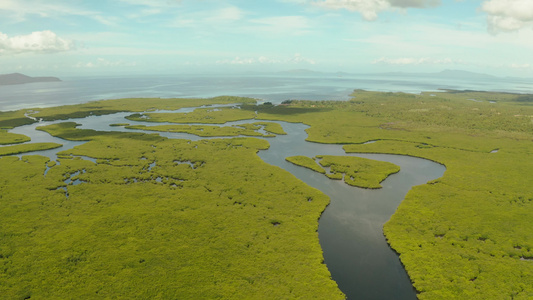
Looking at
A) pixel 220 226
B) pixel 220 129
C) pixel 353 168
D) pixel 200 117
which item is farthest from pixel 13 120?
pixel 353 168

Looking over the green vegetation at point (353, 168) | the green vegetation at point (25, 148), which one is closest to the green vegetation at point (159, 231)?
the green vegetation at point (353, 168)

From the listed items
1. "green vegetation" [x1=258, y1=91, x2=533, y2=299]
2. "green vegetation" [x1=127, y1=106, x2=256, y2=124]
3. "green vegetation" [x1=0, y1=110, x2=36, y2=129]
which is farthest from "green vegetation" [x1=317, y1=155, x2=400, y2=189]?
"green vegetation" [x1=0, y1=110, x2=36, y2=129]

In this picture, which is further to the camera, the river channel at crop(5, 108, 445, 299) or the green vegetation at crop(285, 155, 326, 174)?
the green vegetation at crop(285, 155, 326, 174)

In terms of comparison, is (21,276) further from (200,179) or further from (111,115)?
(111,115)

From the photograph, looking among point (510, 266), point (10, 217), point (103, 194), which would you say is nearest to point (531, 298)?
point (510, 266)

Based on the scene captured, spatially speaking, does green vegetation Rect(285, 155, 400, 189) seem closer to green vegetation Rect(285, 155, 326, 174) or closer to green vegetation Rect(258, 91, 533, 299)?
green vegetation Rect(285, 155, 326, 174)

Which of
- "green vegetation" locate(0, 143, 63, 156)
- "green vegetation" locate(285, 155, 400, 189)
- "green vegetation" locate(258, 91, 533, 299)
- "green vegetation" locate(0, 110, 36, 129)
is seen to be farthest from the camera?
"green vegetation" locate(0, 110, 36, 129)
